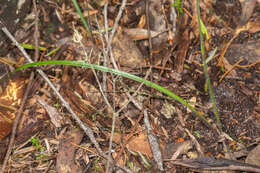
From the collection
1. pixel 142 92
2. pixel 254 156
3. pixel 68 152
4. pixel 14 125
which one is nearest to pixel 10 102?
pixel 14 125

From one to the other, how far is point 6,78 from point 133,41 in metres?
0.92

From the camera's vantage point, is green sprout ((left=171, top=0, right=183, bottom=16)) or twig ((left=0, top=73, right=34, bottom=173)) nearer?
twig ((left=0, top=73, right=34, bottom=173))

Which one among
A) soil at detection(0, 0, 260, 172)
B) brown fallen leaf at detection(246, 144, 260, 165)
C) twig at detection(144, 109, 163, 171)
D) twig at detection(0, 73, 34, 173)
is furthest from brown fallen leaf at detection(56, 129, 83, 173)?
brown fallen leaf at detection(246, 144, 260, 165)

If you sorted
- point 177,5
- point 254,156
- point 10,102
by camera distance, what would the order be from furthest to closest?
1. point 177,5
2. point 10,102
3. point 254,156

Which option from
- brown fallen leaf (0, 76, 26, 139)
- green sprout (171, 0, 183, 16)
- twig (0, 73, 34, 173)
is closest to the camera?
twig (0, 73, 34, 173)

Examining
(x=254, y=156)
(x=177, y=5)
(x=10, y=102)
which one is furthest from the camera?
(x=177, y=5)

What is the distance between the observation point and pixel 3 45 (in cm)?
165

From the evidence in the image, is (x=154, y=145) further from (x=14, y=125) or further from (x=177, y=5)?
(x=177, y=5)

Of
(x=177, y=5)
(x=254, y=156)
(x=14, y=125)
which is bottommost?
(x=254, y=156)

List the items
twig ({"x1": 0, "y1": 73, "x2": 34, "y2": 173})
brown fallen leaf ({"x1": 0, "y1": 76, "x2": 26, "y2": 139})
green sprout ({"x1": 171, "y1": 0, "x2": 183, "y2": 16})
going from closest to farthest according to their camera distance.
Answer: twig ({"x1": 0, "y1": 73, "x2": 34, "y2": 173}) → brown fallen leaf ({"x1": 0, "y1": 76, "x2": 26, "y2": 139}) → green sprout ({"x1": 171, "y1": 0, "x2": 183, "y2": 16})

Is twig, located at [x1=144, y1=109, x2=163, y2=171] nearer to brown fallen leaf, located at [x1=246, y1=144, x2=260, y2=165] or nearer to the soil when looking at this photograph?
the soil

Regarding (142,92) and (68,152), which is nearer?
(68,152)

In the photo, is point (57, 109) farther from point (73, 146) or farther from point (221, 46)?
point (221, 46)

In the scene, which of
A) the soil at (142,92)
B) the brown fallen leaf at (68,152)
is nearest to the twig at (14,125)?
the soil at (142,92)
